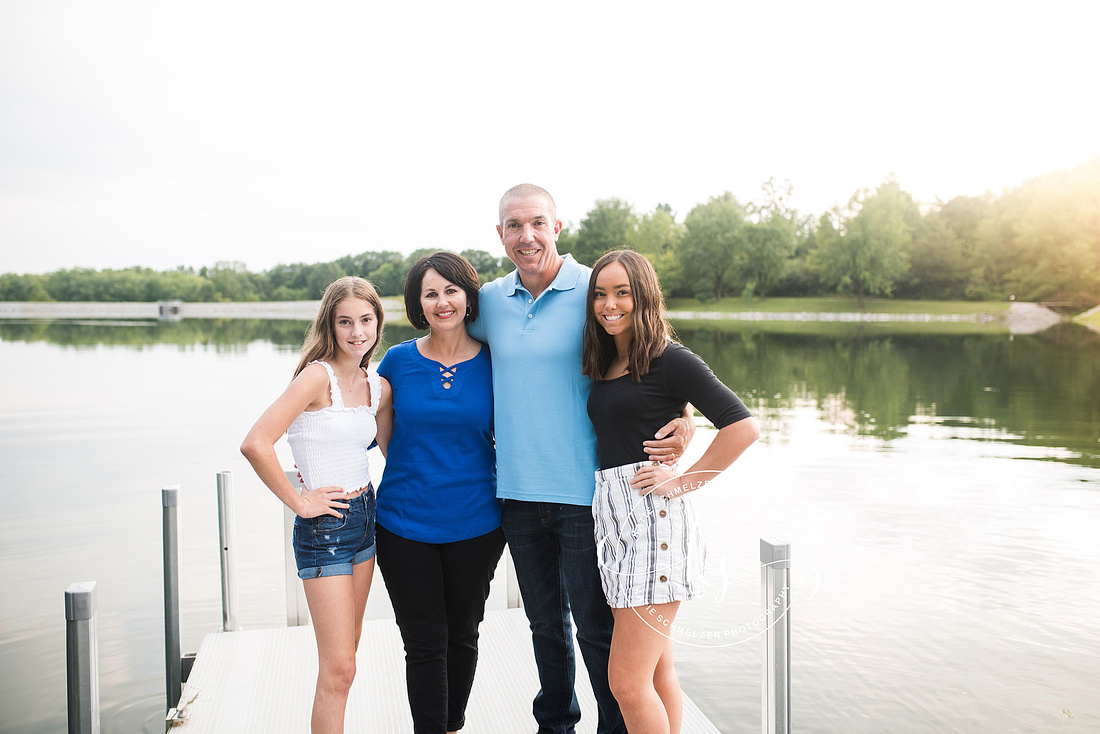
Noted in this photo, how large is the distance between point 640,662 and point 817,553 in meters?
4.76

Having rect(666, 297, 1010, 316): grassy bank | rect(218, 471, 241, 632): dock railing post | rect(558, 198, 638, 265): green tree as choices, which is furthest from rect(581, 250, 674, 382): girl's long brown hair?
rect(558, 198, 638, 265): green tree

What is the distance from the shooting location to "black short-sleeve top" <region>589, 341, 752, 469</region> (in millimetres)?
2373

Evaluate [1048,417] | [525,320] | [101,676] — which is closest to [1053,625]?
[525,320]

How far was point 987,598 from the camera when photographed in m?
5.77

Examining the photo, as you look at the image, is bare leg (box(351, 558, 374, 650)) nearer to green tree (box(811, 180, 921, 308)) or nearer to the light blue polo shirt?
the light blue polo shirt

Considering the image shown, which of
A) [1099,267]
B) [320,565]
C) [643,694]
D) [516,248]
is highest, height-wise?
[1099,267]

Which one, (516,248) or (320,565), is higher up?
(516,248)

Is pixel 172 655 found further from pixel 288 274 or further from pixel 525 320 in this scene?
pixel 288 274

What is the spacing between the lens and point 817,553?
664 centimetres

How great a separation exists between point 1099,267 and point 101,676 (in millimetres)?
63007

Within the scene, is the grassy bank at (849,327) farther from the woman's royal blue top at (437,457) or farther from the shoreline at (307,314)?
the woman's royal blue top at (437,457)

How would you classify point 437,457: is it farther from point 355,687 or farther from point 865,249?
point 865,249

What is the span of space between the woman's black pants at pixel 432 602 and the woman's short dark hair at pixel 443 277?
32.3 inches

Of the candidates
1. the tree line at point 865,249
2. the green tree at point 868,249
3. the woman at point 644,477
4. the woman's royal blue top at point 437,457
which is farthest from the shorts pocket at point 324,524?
the green tree at point 868,249
